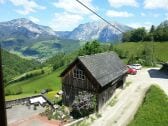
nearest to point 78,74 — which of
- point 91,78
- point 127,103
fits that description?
point 91,78

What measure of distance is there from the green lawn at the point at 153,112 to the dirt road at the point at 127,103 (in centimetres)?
182

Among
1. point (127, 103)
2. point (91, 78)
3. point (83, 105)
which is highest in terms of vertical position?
point (91, 78)

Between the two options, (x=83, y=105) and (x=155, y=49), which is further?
(x=155, y=49)

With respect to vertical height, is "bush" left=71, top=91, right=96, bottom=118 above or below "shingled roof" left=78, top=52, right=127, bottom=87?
below

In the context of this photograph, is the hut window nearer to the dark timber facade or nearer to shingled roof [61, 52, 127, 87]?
the dark timber facade

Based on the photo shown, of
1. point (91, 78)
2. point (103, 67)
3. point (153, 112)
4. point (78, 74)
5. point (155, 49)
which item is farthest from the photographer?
point (155, 49)

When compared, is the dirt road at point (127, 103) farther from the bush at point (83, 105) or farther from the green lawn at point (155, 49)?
the green lawn at point (155, 49)

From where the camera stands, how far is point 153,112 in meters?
33.6

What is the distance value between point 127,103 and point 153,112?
7.37 metres

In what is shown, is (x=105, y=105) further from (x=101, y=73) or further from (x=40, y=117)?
(x=40, y=117)

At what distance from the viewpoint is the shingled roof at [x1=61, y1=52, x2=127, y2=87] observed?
133 feet

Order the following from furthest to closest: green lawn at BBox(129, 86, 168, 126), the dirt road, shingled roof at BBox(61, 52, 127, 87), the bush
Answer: shingled roof at BBox(61, 52, 127, 87), the bush, the dirt road, green lawn at BBox(129, 86, 168, 126)

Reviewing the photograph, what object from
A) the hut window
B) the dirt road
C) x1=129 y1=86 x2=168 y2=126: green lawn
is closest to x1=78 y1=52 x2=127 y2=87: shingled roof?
the hut window

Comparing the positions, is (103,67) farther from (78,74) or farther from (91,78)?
(91,78)
